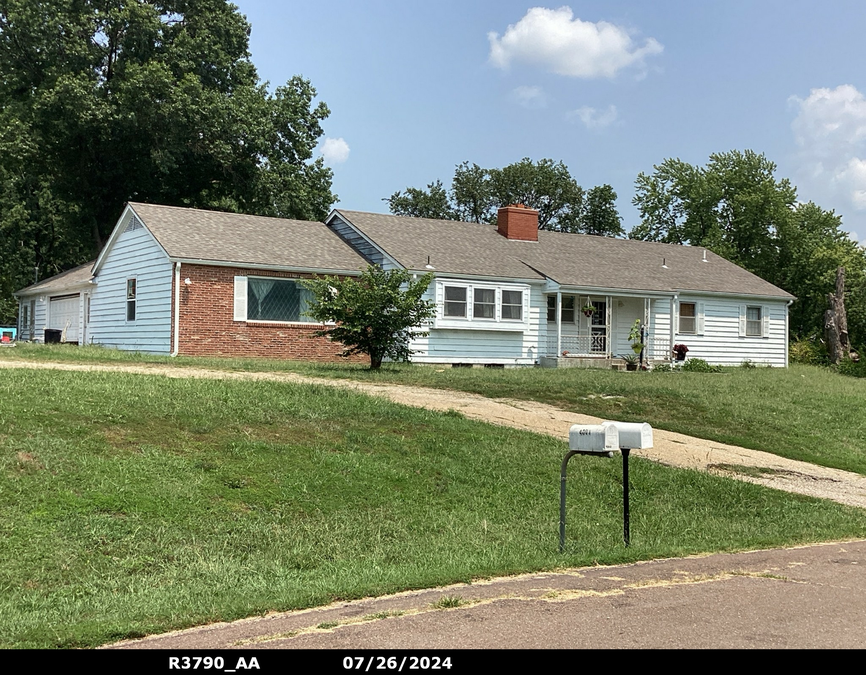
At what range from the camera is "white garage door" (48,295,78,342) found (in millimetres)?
32719

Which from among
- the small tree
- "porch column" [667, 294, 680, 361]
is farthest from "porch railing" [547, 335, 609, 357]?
the small tree

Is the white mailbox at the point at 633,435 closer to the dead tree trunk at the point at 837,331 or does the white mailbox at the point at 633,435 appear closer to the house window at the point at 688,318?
the house window at the point at 688,318

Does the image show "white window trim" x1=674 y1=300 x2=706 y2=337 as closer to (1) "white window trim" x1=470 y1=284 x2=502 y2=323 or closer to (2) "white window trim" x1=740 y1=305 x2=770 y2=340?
(2) "white window trim" x1=740 y1=305 x2=770 y2=340

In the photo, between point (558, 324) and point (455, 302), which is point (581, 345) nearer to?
point (558, 324)

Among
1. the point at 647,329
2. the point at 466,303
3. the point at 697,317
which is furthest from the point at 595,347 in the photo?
the point at 466,303

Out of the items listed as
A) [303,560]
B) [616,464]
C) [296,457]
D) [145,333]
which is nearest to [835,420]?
[616,464]

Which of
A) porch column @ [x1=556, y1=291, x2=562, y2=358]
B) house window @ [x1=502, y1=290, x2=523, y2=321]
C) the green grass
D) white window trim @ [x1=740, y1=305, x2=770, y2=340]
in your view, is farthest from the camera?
white window trim @ [x1=740, y1=305, x2=770, y2=340]

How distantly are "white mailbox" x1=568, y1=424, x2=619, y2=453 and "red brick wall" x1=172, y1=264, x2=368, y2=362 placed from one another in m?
17.1

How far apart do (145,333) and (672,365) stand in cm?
1624

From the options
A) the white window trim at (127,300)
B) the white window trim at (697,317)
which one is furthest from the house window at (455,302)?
the white window trim at (127,300)

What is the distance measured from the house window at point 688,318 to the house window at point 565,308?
4489mm

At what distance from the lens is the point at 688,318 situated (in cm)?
3297

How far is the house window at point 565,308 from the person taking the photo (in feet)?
99.3
